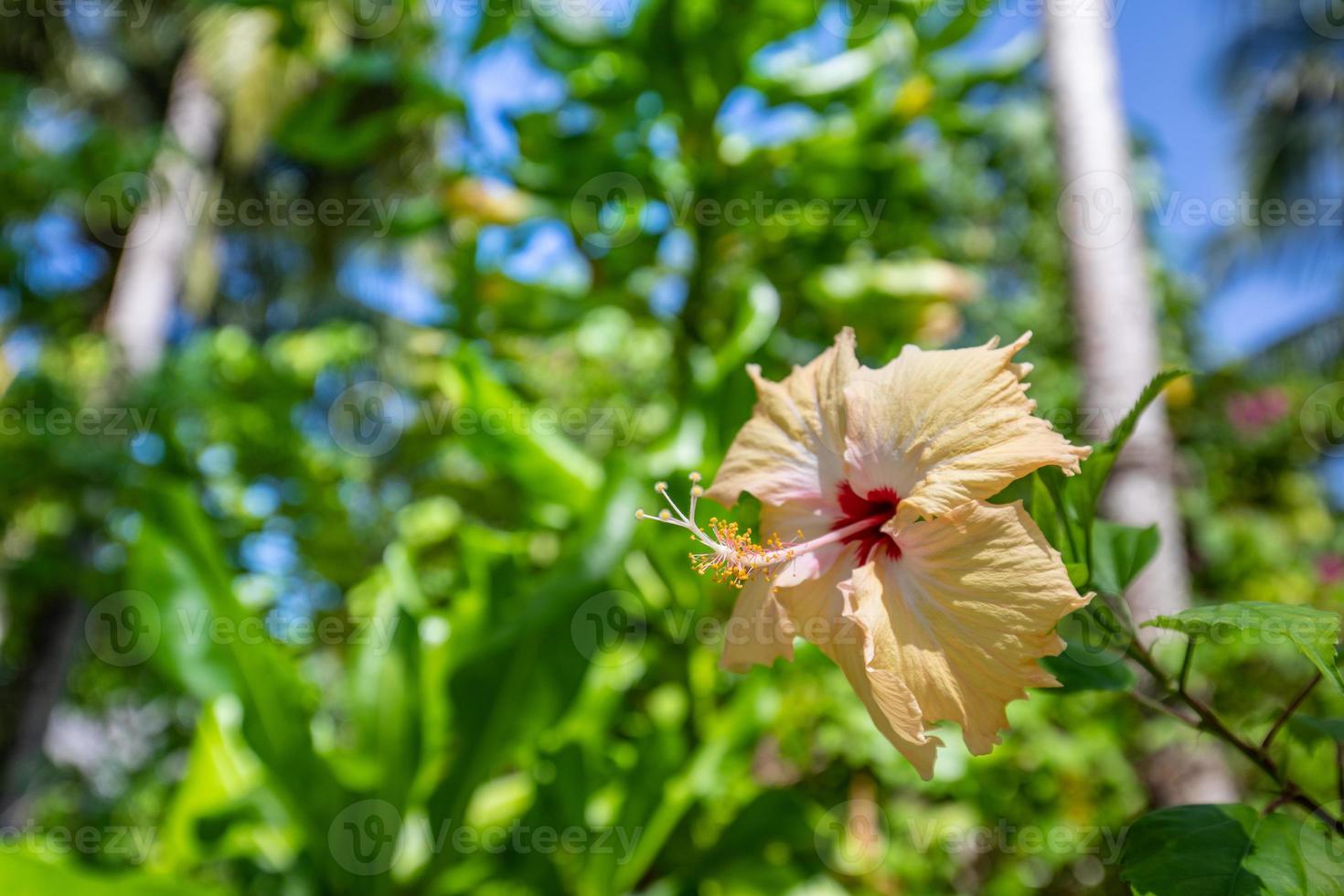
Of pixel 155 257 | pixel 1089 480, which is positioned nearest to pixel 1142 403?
pixel 1089 480

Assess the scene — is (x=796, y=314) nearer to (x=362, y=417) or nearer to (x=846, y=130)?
(x=846, y=130)

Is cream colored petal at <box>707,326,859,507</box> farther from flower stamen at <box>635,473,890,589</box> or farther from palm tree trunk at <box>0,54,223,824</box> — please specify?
palm tree trunk at <box>0,54,223,824</box>

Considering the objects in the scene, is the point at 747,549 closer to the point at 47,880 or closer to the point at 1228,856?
the point at 1228,856

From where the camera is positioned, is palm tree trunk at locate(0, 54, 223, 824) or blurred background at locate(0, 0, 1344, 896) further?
palm tree trunk at locate(0, 54, 223, 824)

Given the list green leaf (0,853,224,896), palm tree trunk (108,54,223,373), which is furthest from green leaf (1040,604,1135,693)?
palm tree trunk (108,54,223,373)

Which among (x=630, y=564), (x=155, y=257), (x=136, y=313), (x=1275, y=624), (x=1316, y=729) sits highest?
(x=1275, y=624)

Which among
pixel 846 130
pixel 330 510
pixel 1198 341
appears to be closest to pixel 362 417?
pixel 330 510
